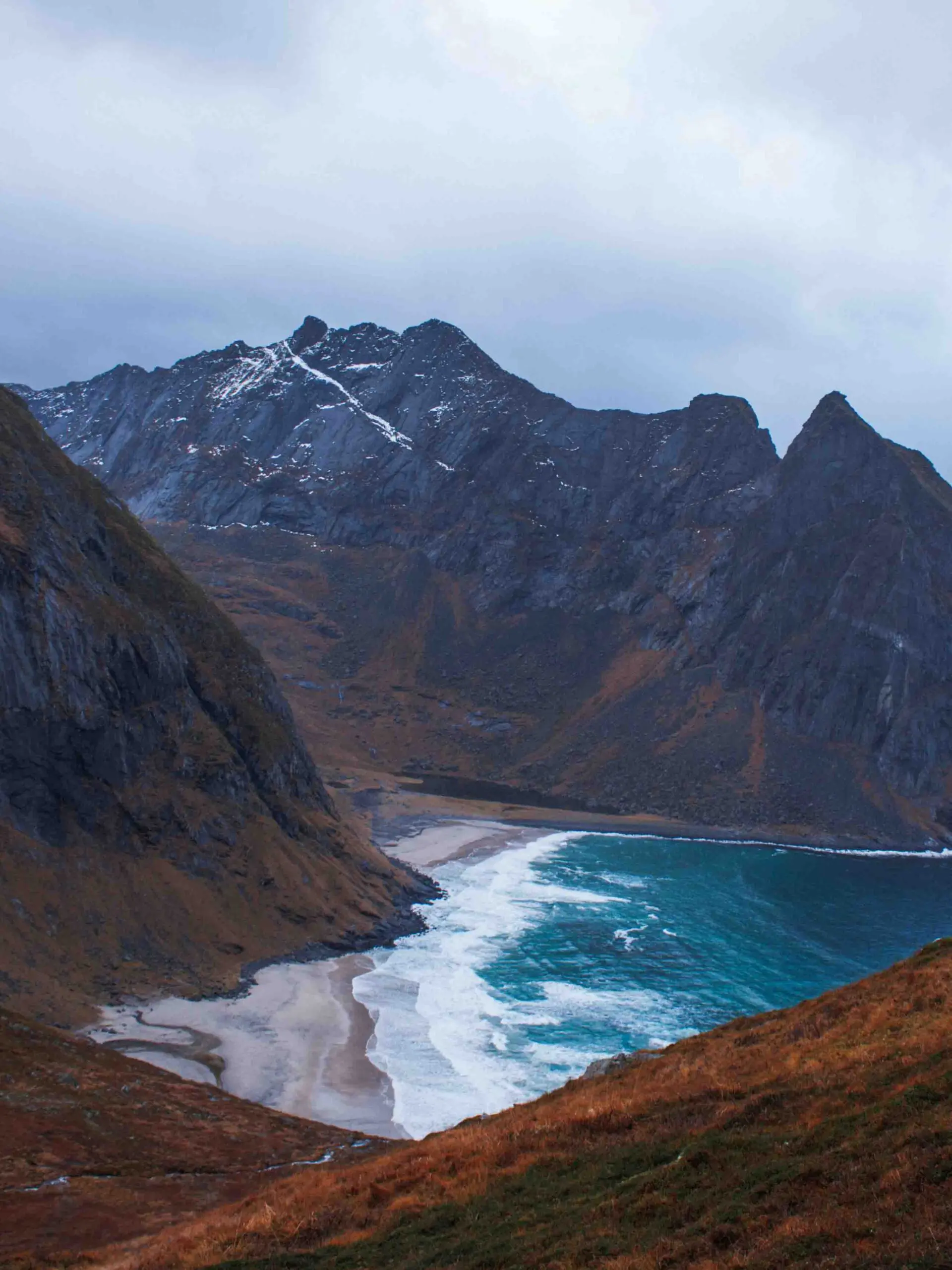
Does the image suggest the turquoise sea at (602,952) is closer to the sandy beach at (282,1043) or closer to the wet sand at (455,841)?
the sandy beach at (282,1043)

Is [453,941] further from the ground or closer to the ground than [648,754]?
closer to the ground

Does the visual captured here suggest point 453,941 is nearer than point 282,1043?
No

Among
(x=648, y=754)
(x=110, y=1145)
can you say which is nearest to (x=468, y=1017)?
(x=110, y=1145)

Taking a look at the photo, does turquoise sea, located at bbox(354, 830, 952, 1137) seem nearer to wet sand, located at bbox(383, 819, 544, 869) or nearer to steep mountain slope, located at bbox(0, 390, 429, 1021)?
wet sand, located at bbox(383, 819, 544, 869)

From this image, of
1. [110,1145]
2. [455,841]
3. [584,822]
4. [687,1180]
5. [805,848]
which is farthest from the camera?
[584,822]

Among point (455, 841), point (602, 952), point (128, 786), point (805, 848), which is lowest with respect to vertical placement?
point (455, 841)

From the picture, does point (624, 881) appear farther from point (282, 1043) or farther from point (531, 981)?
point (282, 1043)
